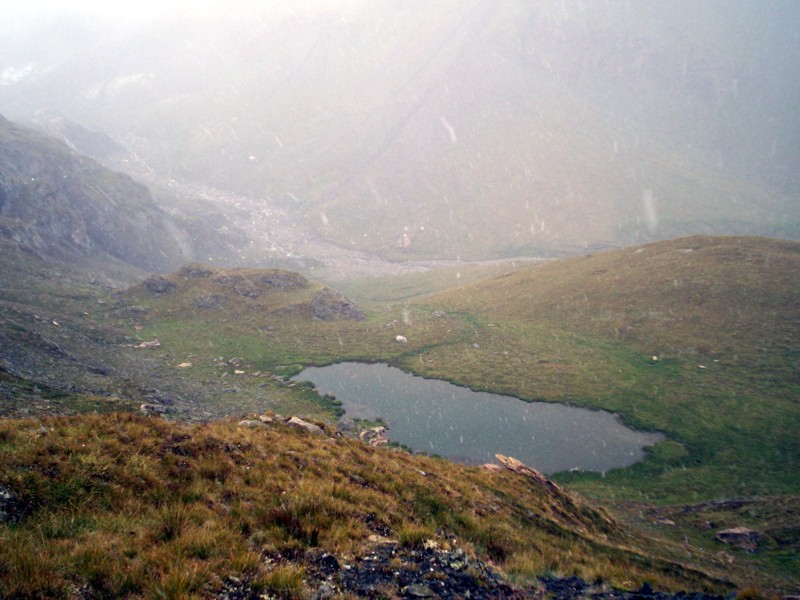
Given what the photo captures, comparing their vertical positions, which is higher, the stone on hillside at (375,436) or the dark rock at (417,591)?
the dark rock at (417,591)

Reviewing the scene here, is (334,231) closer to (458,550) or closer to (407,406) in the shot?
(407,406)

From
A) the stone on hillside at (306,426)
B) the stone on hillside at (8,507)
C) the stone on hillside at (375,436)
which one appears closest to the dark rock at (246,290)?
the stone on hillside at (375,436)

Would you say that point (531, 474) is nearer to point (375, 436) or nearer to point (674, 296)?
point (375, 436)

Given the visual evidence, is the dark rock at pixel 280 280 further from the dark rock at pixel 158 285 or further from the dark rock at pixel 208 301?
the dark rock at pixel 158 285

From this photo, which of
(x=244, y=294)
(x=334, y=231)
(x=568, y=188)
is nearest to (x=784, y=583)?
(x=244, y=294)

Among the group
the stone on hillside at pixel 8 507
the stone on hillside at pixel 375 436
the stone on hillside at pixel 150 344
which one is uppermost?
the stone on hillside at pixel 8 507

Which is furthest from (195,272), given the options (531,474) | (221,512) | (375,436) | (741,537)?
(741,537)

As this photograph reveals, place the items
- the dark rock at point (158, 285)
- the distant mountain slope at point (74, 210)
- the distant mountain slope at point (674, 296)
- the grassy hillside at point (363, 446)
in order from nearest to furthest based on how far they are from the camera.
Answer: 1. the grassy hillside at point (363, 446)
2. the distant mountain slope at point (674, 296)
3. the dark rock at point (158, 285)
4. the distant mountain slope at point (74, 210)

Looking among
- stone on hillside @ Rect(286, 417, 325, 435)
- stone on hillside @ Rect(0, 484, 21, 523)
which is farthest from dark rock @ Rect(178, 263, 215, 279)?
stone on hillside @ Rect(0, 484, 21, 523)
